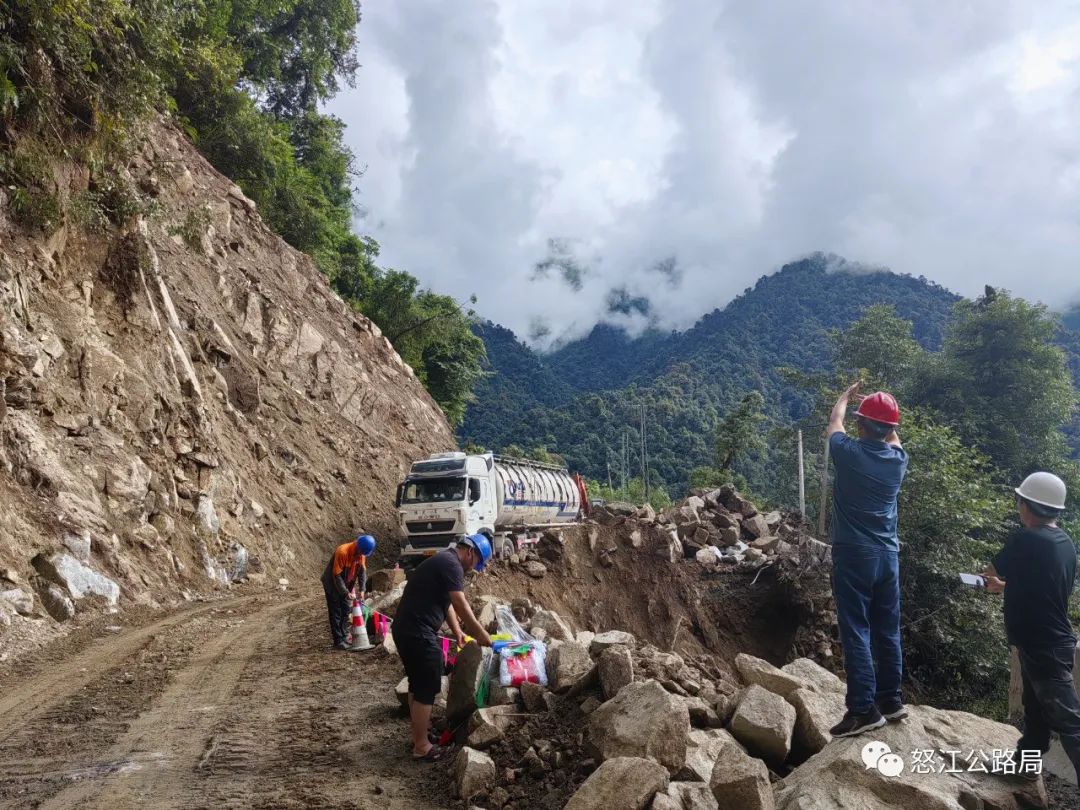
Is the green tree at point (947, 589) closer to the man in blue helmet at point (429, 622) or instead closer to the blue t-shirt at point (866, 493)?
the blue t-shirt at point (866, 493)

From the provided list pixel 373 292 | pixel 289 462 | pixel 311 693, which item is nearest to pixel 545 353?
pixel 373 292

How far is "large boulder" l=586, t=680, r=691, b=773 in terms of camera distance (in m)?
3.95

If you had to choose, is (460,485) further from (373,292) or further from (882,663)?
(373,292)

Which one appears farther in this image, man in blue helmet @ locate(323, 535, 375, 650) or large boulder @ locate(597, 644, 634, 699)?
man in blue helmet @ locate(323, 535, 375, 650)

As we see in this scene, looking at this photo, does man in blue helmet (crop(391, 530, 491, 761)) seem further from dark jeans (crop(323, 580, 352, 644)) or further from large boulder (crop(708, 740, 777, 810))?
dark jeans (crop(323, 580, 352, 644))

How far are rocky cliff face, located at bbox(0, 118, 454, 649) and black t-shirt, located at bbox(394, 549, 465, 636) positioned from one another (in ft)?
22.3

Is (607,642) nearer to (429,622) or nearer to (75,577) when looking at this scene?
(429,622)

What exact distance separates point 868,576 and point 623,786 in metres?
1.91

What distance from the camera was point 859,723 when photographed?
391 centimetres

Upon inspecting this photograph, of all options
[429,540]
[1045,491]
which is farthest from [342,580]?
[429,540]

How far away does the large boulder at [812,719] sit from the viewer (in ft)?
14.5

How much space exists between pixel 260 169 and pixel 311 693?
Result: 25.8 meters

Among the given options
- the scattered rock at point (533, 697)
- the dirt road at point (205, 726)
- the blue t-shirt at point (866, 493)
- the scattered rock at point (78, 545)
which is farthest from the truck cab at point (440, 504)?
the blue t-shirt at point (866, 493)

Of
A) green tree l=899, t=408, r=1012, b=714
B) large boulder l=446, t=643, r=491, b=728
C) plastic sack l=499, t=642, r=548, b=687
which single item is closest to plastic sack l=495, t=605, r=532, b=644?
plastic sack l=499, t=642, r=548, b=687
